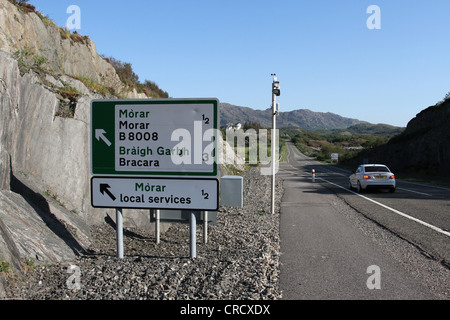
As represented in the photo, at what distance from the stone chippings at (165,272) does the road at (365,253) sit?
42cm

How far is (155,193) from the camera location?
6.28m

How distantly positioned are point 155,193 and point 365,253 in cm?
393

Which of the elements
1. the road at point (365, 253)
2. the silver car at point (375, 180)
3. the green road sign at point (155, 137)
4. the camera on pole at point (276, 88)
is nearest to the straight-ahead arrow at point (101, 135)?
the green road sign at point (155, 137)

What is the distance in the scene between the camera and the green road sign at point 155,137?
6.13 meters

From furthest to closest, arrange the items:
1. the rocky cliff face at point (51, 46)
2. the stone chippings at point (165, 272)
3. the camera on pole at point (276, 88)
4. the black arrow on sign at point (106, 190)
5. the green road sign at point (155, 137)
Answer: the rocky cliff face at point (51, 46)
the camera on pole at point (276, 88)
the black arrow on sign at point (106, 190)
the green road sign at point (155, 137)
the stone chippings at point (165, 272)

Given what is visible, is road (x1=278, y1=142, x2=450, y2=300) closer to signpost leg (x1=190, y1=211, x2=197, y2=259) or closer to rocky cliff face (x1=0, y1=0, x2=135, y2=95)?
signpost leg (x1=190, y1=211, x2=197, y2=259)

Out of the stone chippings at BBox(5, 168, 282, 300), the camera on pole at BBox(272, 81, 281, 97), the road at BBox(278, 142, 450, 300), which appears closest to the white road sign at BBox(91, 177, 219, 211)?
the stone chippings at BBox(5, 168, 282, 300)

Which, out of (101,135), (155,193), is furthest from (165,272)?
(101,135)

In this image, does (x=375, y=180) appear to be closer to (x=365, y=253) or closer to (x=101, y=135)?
(x=365, y=253)

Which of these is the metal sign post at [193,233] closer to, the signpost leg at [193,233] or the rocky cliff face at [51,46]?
the signpost leg at [193,233]

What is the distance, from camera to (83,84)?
12.9 metres

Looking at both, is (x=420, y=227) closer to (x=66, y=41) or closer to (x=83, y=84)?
(x=83, y=84)

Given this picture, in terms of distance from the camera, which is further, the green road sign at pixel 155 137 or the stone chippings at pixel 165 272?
the green road sign at pixel 155 137

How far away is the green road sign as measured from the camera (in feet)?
20.1
